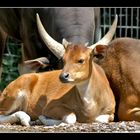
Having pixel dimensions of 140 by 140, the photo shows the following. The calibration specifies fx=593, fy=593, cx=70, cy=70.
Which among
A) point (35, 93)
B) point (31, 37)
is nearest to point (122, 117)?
point (35, 93)

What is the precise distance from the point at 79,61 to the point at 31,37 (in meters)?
2.34

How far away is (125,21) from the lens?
10.9 m

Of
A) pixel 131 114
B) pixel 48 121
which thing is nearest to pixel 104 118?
pixel 131 114

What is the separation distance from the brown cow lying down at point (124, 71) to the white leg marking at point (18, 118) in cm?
88

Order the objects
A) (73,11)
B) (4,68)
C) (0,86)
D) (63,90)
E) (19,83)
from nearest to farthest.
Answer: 1. (63,90)
2. (19,83)
3. (73,11)
4. (0,86)
5. (4,68)

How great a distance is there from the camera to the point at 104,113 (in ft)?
18.4

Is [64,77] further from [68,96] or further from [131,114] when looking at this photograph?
[131,114]

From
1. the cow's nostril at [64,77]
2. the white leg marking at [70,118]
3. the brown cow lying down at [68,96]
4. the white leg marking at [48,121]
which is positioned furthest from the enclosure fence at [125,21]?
the cow's nostril at [64,77]

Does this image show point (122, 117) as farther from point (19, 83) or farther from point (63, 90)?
point (19, 83)

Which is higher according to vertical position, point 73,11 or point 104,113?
point 73,11

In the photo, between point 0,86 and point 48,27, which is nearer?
point 48,27

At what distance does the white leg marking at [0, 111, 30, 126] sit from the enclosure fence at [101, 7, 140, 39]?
492 centimetres

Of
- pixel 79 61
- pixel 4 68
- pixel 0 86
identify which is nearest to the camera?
Answer: pixel 79 61

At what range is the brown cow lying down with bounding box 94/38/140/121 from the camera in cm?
553
